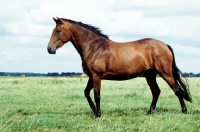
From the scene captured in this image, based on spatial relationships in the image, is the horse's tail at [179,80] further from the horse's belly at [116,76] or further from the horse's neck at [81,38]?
the horse's neck at [81,38]

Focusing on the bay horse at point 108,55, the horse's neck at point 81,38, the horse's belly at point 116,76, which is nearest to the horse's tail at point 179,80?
the bay horse at point 108,55

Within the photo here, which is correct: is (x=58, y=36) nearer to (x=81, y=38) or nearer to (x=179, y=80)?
(x=81, y=38)

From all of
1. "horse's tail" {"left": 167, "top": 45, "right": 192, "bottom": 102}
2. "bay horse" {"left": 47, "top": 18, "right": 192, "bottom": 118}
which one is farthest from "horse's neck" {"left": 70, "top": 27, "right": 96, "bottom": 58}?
"horse's tail" {"left": 167, "top": 45, "right": 192, "bottom": 102}

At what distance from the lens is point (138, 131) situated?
295 inches

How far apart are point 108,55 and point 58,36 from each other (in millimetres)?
1483

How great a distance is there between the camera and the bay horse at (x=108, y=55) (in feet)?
31.5

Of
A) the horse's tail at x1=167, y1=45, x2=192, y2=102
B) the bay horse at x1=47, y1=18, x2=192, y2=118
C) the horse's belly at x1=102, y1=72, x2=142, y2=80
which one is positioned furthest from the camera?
the horse's tail at x1=167, y1=45, x2=192, y2=102

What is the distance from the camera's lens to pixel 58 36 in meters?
9.69

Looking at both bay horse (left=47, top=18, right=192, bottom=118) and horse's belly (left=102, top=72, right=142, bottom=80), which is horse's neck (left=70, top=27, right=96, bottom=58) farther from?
horse's belly (left=102, top=72, right=142, bottom=80)

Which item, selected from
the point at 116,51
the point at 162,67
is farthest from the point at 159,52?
the point at 116,51

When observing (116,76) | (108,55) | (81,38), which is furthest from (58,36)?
(116,76)

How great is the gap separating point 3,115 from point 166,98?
7922 mm

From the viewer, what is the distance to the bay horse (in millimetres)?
9609

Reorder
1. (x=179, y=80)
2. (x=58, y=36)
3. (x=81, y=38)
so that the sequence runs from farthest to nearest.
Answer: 1. (x=179, y=80)
2. (x=81, y=38)
3. (x=58, y=36)
